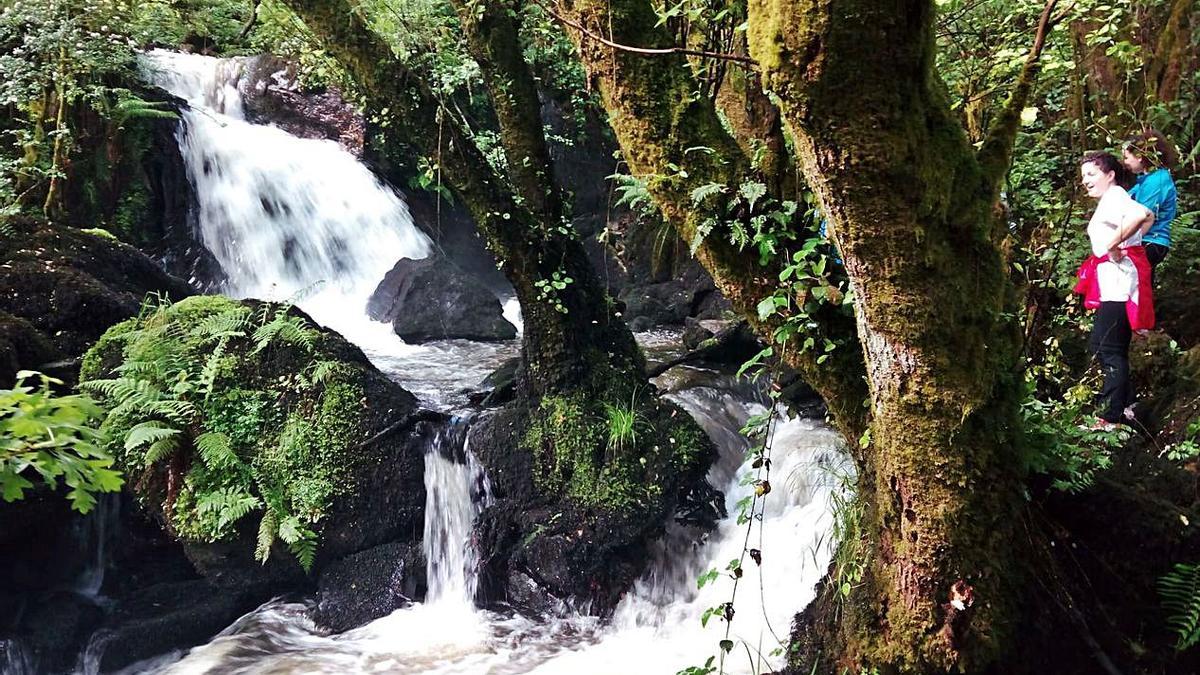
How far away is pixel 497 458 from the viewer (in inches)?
247

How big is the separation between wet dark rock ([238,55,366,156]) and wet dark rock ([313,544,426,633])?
861cm

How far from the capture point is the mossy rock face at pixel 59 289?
6.35 meters

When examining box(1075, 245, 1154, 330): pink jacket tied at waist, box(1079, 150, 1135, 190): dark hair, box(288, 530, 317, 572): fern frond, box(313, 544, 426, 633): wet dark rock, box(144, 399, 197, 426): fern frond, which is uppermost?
box(1079, 150, 1135, 190): dark hair

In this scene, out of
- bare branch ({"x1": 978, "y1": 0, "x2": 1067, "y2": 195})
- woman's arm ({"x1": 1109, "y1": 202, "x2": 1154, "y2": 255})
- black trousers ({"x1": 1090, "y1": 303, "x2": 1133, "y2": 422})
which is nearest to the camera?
bare branch ({"x1": 978, "y1": 0, "x2": 1067, "y2": 195})

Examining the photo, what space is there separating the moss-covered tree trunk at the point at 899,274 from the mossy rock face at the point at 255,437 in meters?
3.89

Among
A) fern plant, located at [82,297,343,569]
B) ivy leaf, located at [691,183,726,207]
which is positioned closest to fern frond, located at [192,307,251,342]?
fern plant, located at [82,297,343,569]

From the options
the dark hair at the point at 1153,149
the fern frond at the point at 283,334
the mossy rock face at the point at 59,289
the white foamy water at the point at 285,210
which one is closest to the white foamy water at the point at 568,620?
the fern frond at the point at 283,334

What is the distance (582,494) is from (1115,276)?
3.98m

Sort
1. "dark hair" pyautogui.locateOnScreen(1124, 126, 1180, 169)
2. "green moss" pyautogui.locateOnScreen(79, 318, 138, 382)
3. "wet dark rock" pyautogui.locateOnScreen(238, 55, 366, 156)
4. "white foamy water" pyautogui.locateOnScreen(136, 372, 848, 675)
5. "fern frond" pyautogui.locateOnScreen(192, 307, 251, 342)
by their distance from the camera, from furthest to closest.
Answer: "wet dark rock" pyautogui.locateOnScreen(238, 55, 366, 156) < "fern frond" pyautogui.locateOnScreen(192, 307, 251, 342) < "green moss" pyautogui.locateOnScreen(79, 318, 138, 382) < "white foamy water" pyautogui.locateOnScreen(136, 372, 848, 675) < "dark hair" pyautogui.locateOnScreen(1124, 126, 1180, 169)

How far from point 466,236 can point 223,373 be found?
8.11m

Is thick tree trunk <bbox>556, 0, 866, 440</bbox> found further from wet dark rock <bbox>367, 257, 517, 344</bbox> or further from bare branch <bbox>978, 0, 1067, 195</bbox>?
wet dark rock <bbox>367, 257, 517, 344</bbox>

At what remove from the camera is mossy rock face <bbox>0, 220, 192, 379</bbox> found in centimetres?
635

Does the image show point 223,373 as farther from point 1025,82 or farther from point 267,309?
point 1025,82

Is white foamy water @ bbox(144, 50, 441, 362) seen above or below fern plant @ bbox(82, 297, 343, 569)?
above
